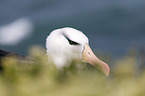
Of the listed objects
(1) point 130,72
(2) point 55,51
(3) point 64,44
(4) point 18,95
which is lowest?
(4) point 18,95

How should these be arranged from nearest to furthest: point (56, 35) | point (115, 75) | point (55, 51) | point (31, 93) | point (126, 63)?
point (31, 93) → point (126, 63) → point (115, 75) → point (55, 51) → point (56, 35)

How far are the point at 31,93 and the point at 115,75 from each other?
1.20ft

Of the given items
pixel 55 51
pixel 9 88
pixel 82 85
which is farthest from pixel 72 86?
pixel 55 51

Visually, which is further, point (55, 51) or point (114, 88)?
point (55, 51)

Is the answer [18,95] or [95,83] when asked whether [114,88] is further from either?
[18,95]

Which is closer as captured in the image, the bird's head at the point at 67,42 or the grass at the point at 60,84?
the grass at the point at 60,84

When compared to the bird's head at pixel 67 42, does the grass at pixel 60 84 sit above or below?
below

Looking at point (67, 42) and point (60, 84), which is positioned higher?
point (67, 42)

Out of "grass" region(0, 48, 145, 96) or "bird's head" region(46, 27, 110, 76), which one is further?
"bird's head" region(46, 27, 110, 76)

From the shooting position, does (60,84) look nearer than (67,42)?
Yes

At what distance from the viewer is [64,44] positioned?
14.7 feet

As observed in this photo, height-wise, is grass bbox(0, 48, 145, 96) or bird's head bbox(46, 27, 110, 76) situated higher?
bird's head bbox(46, 27, 110, 76)

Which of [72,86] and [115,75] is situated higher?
[115,75]

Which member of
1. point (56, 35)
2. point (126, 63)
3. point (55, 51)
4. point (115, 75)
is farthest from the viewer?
point (56, 35)
